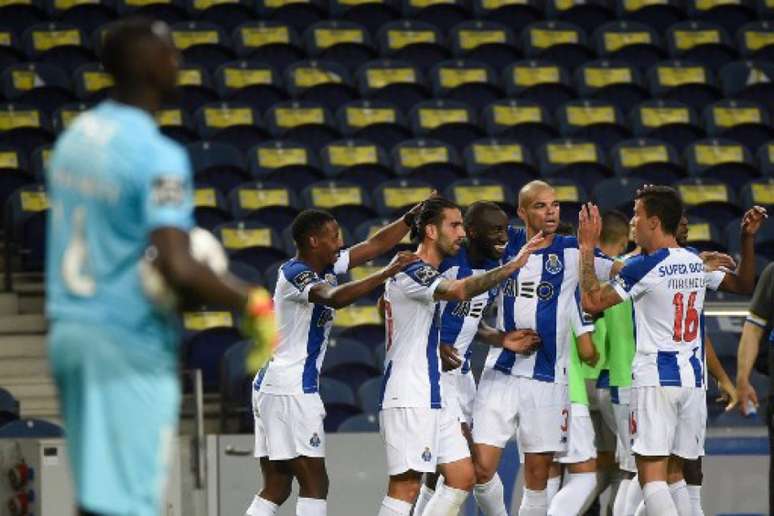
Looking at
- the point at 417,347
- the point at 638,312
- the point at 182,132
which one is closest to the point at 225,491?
the point at 417,347

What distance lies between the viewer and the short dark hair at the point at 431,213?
8469 millimetres

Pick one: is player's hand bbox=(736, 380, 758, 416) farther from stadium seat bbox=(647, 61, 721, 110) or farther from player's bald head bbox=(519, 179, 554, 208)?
stadium seat bbox=(647, 61, 721, 110)

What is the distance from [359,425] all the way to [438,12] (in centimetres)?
738

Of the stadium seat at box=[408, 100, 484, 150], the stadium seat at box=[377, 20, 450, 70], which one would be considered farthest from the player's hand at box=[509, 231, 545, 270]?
the stadium seat at box=[377, 20, 450, 70]

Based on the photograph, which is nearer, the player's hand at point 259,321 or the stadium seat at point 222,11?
the player's hand at point 259,321

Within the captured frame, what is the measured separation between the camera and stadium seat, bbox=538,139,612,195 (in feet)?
48.8

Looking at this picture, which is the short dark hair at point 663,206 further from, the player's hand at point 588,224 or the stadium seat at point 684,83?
the stadium seat at point 684,83

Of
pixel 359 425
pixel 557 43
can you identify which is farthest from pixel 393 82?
pixel 359 425

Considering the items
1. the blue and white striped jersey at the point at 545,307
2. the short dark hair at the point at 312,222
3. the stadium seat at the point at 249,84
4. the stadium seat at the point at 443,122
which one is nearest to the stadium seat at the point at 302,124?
the stadium seat at the point at 249,84

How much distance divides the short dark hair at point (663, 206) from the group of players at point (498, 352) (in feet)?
0.04

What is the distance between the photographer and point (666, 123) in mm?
15859

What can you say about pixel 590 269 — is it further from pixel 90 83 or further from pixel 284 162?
pixel 90 83

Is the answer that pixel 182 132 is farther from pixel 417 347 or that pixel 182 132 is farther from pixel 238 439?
pixel 417 347

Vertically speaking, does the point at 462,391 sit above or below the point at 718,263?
below
